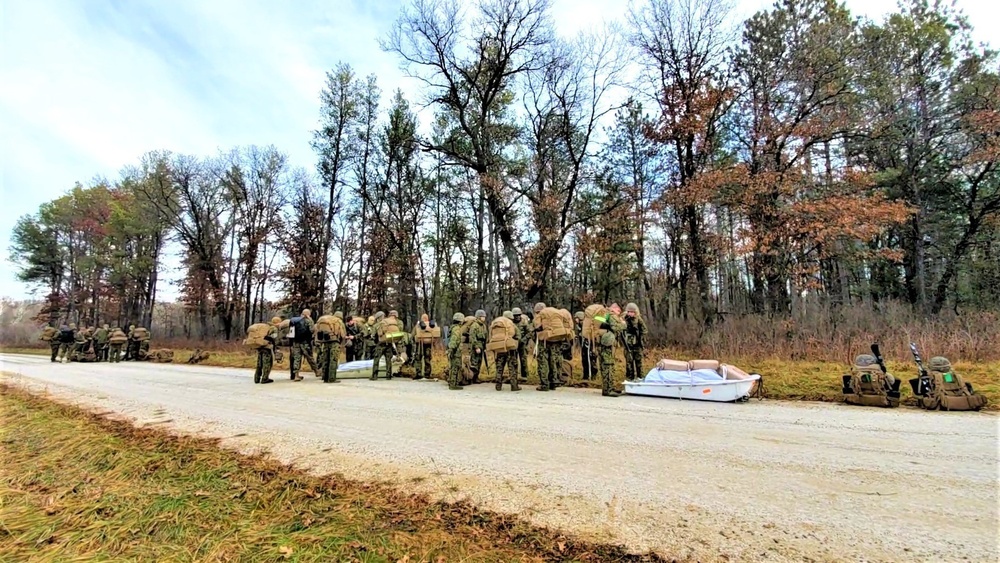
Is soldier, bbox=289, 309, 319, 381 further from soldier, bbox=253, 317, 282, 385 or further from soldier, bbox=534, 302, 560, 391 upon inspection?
soldier, bbox=534, 302, 560, 391

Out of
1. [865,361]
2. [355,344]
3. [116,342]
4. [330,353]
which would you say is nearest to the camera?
[865,361]

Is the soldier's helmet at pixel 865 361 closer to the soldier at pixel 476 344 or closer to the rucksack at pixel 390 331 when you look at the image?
the soldier at pixel 476 344

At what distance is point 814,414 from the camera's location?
270 inches

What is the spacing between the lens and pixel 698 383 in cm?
822

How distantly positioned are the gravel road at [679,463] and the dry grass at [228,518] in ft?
1.24

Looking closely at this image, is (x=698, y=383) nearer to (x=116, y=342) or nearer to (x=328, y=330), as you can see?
(x=328, y=330)

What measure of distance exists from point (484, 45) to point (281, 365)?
16.0 meters

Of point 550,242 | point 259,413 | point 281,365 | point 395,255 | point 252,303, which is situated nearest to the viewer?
point 259,413

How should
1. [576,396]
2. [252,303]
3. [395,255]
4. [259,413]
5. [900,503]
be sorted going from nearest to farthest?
[900,503] < [259,413] < [576,396] < [395,255] < [252,303]

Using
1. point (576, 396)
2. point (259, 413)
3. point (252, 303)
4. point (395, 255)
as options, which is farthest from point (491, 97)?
point (252, 303)

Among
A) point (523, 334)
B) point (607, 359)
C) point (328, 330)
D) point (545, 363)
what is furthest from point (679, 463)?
point (328, 330)

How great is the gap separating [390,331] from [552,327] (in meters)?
5.31

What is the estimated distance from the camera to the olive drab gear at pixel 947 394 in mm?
6793

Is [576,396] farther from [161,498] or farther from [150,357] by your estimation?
[150,357]
